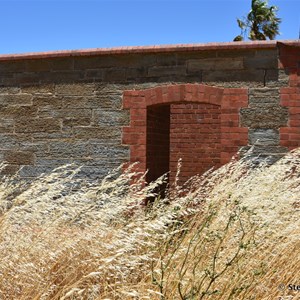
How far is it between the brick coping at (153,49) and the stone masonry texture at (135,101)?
0.02 meters

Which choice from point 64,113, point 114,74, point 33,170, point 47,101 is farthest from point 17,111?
point 114,74

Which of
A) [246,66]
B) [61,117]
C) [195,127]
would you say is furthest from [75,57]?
[195,127]

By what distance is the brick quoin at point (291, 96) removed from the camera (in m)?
7.70

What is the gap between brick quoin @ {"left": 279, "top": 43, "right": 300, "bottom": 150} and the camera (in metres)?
7.70

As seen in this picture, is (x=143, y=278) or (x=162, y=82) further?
(x=162, y=82)

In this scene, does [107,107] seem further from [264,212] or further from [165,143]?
[264,212]

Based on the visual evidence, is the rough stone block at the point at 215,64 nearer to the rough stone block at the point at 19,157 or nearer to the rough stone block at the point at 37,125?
the rough stone block at the point at 37,125

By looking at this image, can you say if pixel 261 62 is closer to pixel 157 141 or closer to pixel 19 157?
pixel 157 141

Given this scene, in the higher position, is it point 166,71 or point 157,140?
point 166,71

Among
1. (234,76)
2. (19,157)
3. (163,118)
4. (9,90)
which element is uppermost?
(234,76)

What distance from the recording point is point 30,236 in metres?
4.02

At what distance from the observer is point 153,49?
813cm

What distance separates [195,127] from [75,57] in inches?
134

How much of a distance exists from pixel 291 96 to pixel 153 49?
209cm
